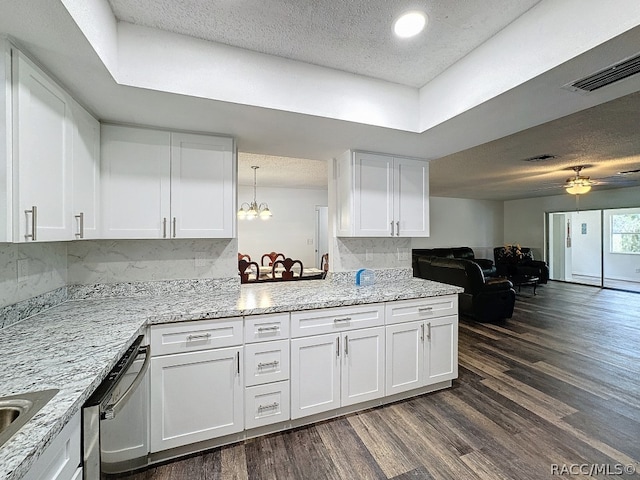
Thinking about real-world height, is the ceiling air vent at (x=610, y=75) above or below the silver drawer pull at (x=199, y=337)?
above

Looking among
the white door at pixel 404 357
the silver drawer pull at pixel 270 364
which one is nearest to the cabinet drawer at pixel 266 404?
the silver drawer pull at pixel 270 364

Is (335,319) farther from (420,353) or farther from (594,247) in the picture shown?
(594,247)

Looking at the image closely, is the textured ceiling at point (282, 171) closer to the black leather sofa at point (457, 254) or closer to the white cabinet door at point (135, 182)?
the white cabinet door at point (135, 182)

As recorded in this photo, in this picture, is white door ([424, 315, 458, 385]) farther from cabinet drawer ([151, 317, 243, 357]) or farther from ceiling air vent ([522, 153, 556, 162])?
ceiling air vent ([522, 153, 556, 162])

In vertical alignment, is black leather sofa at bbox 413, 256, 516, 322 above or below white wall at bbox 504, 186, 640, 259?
below

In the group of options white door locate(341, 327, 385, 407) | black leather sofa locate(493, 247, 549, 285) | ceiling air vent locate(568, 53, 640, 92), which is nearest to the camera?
ceiling air vent locate(568, 53, 640, 92)

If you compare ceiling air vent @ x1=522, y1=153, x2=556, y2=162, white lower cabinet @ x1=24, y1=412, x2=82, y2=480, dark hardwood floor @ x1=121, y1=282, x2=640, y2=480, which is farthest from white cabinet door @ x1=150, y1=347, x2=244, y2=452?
ceiling air vent @ x1=522, y1=153, x2=556, y2=162

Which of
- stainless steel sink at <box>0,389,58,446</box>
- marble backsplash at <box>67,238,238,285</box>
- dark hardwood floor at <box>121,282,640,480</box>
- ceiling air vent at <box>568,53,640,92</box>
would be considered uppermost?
ceiling air vent at <box>568,53,640,92</box>

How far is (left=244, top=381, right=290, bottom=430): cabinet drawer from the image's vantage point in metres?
1.96

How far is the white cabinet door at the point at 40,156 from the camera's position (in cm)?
125

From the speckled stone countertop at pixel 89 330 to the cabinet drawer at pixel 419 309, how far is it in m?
0.06

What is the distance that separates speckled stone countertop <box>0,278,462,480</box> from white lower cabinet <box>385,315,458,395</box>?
0.88 feet

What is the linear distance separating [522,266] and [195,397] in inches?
326

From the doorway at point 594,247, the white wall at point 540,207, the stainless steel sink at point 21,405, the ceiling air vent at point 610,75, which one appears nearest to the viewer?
the stainless steel sink at point 21,405
